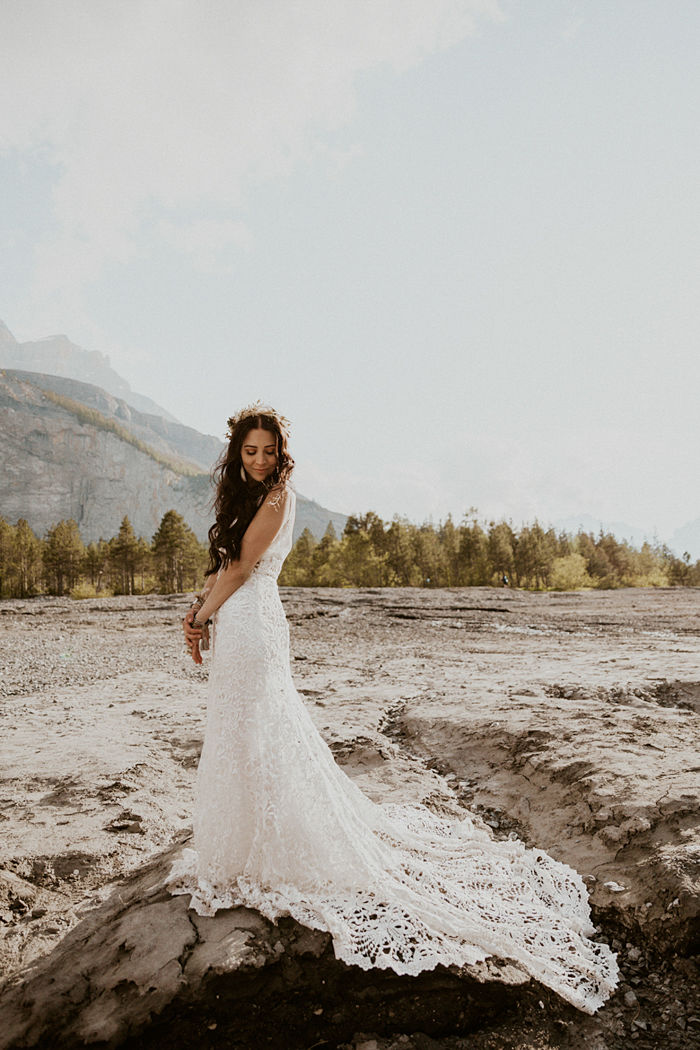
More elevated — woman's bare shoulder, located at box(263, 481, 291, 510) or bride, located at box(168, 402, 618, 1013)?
woman's bare shoulder, located at box(263, 481, 291, 510)

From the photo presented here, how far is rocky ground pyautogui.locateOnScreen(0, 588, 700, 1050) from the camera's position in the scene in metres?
2.51

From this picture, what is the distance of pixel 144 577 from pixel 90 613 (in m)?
44.3

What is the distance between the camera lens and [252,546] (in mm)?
3381

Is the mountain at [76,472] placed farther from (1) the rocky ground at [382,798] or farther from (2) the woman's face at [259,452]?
(2) the woman's face at [259,452]

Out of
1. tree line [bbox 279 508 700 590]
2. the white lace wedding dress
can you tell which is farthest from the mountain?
the white lace wedding dress

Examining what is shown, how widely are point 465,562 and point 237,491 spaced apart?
189ft

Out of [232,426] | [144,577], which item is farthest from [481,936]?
[144,577]

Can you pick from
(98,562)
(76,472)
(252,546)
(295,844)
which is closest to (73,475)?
(76,472)

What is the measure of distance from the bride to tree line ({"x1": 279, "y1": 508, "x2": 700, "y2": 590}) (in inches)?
2049

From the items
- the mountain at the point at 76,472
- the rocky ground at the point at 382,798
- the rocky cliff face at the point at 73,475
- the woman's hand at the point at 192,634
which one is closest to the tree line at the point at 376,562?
the rocky ground at the point at 382,798

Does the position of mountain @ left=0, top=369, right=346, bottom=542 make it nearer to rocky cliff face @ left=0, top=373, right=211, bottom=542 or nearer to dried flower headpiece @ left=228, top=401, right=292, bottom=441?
rocky cliff face @ left=0, top=373, right=211, bottom=542

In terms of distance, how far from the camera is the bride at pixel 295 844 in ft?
9.21

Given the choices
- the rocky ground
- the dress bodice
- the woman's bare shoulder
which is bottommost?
the rocky ground

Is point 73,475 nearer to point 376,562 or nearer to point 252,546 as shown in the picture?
point 376,562
